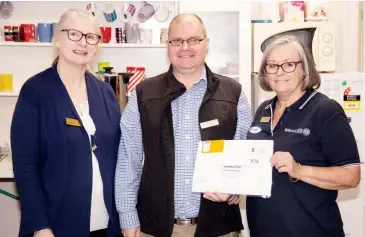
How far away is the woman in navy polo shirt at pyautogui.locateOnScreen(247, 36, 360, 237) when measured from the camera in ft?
5.16

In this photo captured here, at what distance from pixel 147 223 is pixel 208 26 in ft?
6.81

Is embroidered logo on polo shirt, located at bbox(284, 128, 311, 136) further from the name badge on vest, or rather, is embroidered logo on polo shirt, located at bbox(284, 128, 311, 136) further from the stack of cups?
the stack of cups

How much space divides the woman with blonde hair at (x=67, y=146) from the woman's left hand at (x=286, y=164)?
74 cm

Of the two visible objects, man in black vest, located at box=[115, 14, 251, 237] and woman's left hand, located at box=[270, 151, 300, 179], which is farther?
man in black vest, located at box=[115, 14, 251, 237]

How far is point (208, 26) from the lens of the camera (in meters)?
3.43

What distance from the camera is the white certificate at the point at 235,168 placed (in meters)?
1.58

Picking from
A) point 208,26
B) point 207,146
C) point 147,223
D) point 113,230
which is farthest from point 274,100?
point 208,26

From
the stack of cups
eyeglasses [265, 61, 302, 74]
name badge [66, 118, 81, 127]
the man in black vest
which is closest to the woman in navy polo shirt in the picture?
eyeglasses [265, 61, 302, 74]

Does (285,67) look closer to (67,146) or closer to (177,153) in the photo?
(177,153)

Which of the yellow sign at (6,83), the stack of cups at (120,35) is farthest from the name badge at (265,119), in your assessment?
the yellow sign at (6,83)

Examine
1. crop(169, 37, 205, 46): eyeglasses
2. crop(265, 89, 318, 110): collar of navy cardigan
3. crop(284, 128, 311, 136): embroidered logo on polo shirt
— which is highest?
crop(169, 37, 205, 46): eyeglasses

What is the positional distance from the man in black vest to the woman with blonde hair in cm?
9

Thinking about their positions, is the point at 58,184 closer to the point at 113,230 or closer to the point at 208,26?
the point at 113,230

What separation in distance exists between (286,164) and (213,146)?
12.3 inches
